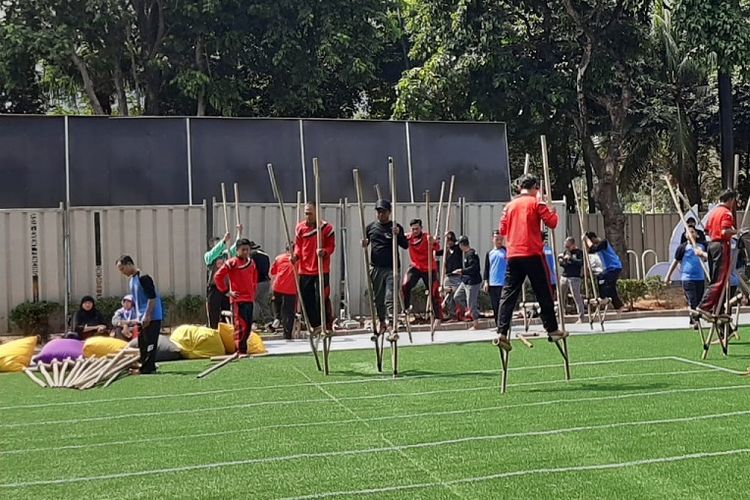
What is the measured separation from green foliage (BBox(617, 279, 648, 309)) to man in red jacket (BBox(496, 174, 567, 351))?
33.7 ft

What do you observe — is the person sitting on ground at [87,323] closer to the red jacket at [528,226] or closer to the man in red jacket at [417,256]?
the man in red jacket at [417,256]

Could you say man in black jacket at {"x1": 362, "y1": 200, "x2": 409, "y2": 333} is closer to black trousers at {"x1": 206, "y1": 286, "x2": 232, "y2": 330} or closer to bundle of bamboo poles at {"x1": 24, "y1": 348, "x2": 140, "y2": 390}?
bundle of bamboo poles at {"x1": 24, "y1": 348, "x2": 140, "y2": 390}

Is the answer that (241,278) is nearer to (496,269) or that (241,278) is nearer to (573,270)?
(496,269)

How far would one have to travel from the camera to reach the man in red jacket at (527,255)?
8.80m

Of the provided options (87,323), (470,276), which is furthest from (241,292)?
(470,276)

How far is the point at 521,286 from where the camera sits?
29.3ft

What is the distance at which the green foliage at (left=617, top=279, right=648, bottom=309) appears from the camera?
1883 cm

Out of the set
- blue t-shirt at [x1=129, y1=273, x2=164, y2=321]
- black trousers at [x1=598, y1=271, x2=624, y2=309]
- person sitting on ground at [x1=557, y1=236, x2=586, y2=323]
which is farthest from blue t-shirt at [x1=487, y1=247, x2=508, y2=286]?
blue t-shirt at [x1=129, y1=273, x2=164, y2=321]

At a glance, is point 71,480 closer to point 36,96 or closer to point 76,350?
point 76,350

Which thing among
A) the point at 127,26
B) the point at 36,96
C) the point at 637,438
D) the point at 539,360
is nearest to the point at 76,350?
the point at 539,360

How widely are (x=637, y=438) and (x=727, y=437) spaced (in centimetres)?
61

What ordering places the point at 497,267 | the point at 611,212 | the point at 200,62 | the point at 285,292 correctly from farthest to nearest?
the point at 200,62 < the point at 611,212 < the point at 497,267 < the point at 285,292

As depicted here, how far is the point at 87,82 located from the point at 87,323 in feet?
39.4

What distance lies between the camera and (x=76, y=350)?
38.7 feet
